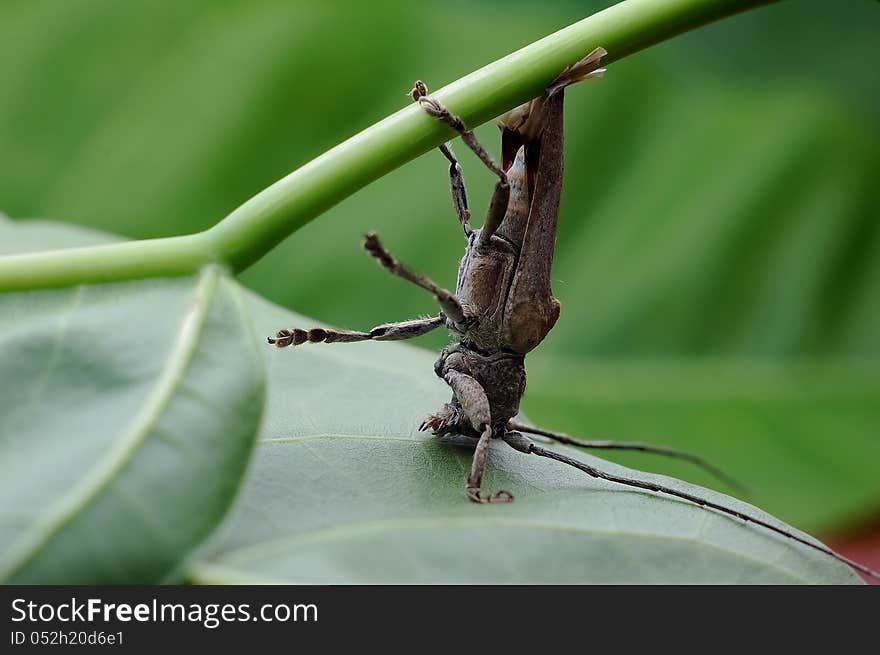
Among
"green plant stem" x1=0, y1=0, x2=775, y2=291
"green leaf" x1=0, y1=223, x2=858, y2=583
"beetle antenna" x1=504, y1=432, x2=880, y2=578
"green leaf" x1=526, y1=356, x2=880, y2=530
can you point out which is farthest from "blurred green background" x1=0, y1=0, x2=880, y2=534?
"green plant stem" x1=0, y1=0, x2=775, y2=291

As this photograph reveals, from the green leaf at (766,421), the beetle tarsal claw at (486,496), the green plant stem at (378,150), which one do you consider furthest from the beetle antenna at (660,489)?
the green leaf at (766,421)

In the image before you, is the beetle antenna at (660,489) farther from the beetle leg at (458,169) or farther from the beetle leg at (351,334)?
the beetle leg at (458,169)

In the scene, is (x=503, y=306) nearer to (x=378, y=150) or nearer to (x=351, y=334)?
(x=351, y=334)

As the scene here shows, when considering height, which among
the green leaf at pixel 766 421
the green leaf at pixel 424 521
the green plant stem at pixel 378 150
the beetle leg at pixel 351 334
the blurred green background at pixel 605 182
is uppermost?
the blurred green background at pixel 605 182
